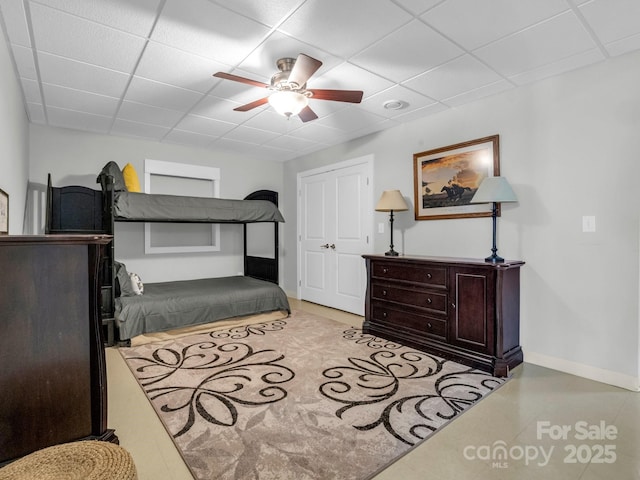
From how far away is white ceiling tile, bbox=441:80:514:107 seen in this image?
9.92ft

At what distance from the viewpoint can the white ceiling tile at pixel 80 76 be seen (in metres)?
2.60

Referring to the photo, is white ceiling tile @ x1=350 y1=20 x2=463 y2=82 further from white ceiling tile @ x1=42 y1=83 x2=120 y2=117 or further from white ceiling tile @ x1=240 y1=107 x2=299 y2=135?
white ceiling tile @ x1=42 y1=83 x2=120 y2=117

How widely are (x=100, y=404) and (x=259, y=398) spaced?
3.31ft

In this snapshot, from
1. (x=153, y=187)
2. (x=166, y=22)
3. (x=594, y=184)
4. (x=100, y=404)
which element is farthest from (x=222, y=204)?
(x=594, y=184)

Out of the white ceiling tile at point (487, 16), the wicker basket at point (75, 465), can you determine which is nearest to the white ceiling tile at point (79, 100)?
the white ceiling tile at point (487, 16)

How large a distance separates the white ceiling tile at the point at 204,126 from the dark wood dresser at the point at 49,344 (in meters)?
2.72

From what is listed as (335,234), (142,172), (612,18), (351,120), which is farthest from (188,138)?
(612,18)

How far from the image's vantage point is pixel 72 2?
6.39 ft

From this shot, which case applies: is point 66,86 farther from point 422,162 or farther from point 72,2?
point 422,162

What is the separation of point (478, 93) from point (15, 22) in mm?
3575

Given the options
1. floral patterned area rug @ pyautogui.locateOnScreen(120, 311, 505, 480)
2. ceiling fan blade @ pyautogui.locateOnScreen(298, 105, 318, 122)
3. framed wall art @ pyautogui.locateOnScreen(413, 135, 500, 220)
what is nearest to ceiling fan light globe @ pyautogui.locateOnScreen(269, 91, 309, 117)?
ceiling fan blade @ pyautogui.locateOnScreen(298, 105, 318, 122)

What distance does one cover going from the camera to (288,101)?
260 cm

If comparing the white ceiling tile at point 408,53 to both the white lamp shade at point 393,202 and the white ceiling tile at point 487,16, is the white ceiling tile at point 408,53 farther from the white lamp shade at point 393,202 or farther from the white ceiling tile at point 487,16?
the white lamp shade at point 393,202

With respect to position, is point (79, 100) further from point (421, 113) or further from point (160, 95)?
point (421, 113)
